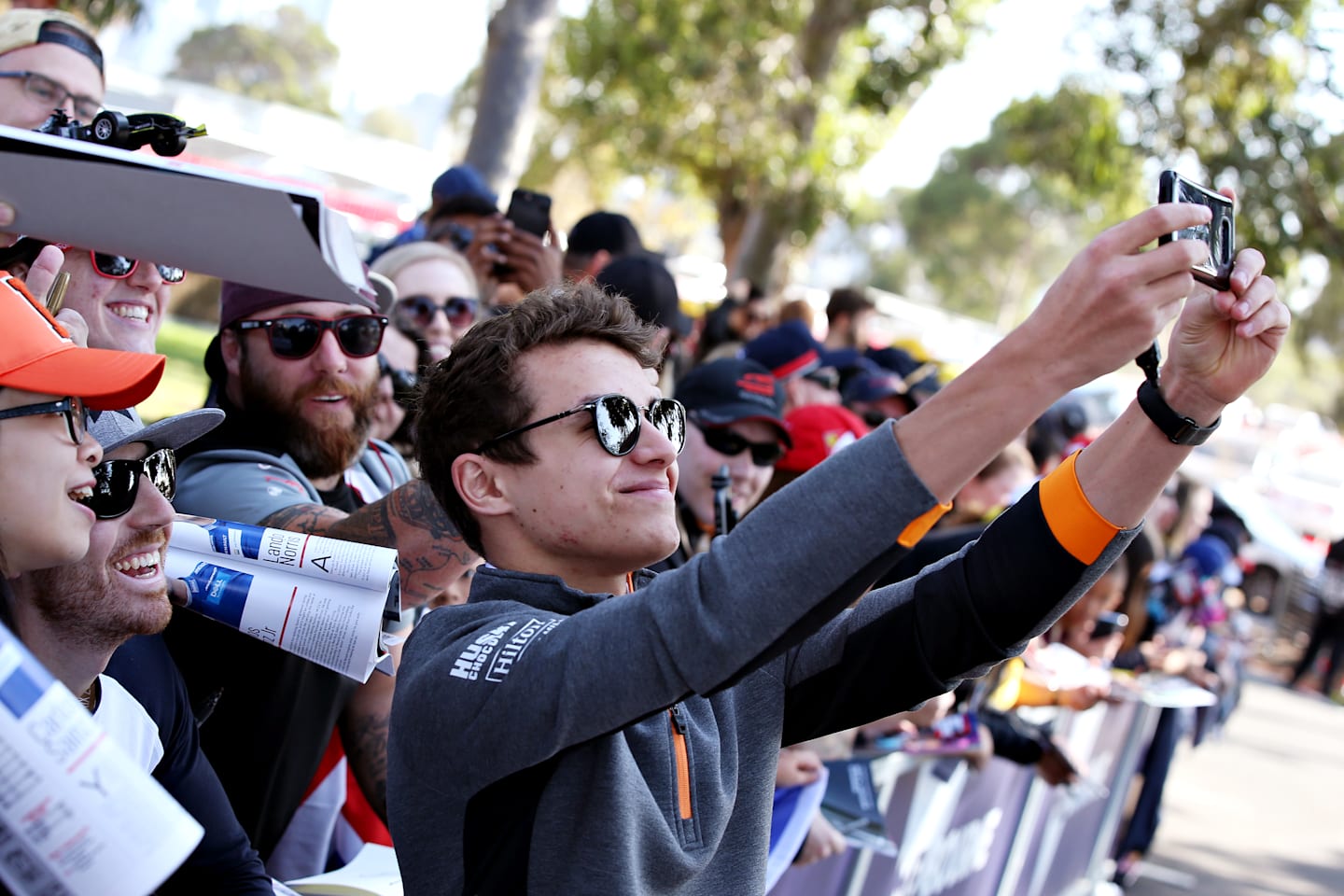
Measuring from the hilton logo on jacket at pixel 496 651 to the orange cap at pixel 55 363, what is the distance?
589mm

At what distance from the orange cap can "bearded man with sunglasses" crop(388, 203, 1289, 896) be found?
50cm

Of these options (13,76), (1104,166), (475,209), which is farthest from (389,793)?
(1104,166)

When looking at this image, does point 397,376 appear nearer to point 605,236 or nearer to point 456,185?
point 456,185

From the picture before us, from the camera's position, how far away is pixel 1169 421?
189cm

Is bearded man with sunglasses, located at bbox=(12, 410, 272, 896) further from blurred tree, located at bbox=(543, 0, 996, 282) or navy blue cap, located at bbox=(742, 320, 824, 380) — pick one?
blurred tree, located at bbox=(543, 0, 996, 282)

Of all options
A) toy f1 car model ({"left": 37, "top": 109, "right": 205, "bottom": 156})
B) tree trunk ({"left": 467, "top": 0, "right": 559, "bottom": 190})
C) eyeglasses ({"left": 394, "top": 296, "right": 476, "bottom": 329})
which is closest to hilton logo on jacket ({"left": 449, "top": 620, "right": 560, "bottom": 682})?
toy f1 car model ({"left": 37, "top": 109, "right": 205, "bottom": 156})

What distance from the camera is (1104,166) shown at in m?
15.0

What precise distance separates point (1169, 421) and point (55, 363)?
5.13 ft

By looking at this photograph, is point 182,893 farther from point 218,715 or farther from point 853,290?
point 853,290

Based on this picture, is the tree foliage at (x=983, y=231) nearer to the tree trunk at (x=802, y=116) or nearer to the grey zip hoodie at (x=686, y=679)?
the tree trunk at (x=802, y=116)

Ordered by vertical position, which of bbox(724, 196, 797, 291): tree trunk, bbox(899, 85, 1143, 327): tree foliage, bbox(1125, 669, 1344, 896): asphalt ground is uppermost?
bbox(899, 85, 1143, 327): tree foliage

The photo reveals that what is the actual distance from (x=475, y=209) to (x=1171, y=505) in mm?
6926

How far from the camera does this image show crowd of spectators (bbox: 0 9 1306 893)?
4.99 feet

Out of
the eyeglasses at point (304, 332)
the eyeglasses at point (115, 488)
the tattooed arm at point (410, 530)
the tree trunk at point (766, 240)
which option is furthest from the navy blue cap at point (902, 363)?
the tree trunk at point (766, 240)
